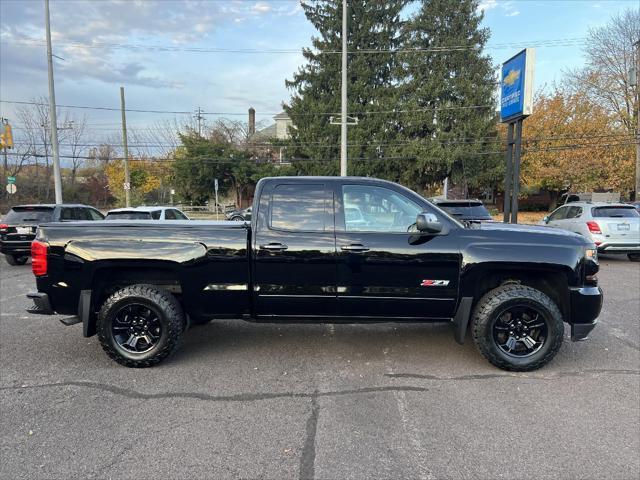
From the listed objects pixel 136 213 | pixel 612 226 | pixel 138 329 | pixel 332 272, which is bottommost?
pixel 138 329

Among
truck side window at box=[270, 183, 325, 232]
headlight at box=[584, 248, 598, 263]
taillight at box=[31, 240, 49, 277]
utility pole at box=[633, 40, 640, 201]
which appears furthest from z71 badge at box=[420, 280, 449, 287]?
utility pole at box=[633, 40, 640, 201]

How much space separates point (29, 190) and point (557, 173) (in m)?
44.8

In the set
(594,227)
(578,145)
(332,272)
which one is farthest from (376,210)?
(578,145)

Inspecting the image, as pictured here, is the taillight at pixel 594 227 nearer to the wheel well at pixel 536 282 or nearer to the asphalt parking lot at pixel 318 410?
the asphalt parking lot at pixel 318 410

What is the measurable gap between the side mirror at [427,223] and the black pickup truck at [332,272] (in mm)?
135

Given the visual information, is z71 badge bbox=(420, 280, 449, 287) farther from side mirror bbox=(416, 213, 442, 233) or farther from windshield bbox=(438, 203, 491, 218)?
windshield bbox=(438, 203, 491, 218)

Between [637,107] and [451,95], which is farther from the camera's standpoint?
[451,95]

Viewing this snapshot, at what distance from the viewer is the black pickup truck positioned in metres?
4.08

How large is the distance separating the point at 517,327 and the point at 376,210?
6.08 feet

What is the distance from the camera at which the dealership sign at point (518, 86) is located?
38.5 ft

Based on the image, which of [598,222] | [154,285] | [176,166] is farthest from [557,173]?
[176,166]

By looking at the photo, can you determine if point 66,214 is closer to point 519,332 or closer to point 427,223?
point 427,223

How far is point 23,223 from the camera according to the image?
34.8ft

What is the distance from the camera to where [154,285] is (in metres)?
4.39
